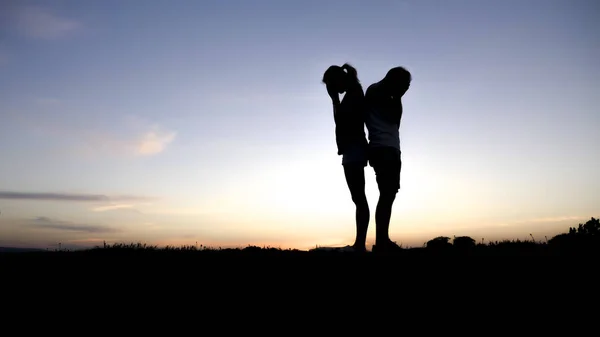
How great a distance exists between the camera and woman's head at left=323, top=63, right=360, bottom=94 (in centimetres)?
870

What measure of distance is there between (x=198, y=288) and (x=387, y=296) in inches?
89.2

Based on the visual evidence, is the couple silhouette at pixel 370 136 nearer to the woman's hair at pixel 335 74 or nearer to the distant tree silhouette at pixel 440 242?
the woman's hair at pixel 335 74

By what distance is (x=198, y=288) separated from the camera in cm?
602

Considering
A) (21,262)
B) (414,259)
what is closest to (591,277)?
(414,259)

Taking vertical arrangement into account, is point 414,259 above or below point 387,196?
below

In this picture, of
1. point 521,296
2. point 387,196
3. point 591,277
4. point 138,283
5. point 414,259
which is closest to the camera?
point 521,296

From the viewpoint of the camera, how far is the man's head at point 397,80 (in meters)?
8.43

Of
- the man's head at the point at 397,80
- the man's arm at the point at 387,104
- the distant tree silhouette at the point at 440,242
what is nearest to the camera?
the man's head at the point at 397,80

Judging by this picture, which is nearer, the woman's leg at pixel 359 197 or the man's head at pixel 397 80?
the man's head at pixel 397 80

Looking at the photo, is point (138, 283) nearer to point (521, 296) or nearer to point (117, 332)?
point (117, 332)

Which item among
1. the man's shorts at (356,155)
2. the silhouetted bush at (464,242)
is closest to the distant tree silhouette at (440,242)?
the silhouetted bush at (464,242)

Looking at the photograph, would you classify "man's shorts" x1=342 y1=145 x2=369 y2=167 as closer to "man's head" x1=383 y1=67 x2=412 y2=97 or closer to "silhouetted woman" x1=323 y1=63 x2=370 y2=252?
"silhouetted woman" x1=323 y1=63 x2=370 y2=252

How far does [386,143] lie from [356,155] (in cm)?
57

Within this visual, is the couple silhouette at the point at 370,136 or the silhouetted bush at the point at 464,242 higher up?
the couple silhouette at the point at 370,136
